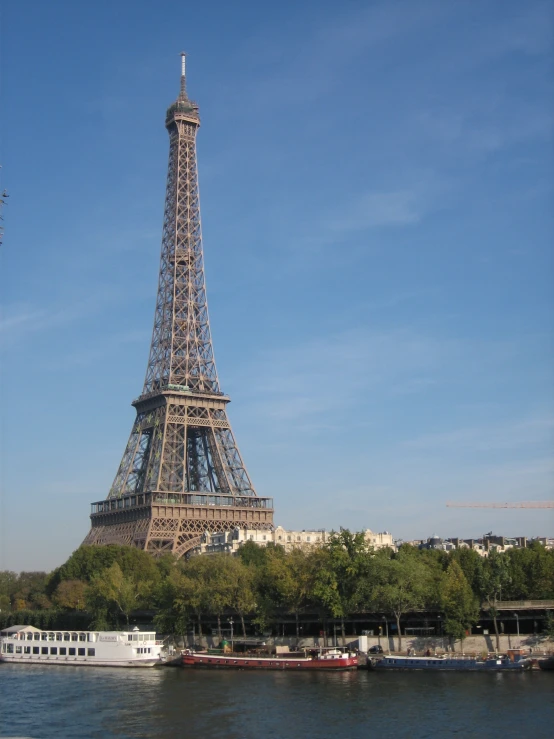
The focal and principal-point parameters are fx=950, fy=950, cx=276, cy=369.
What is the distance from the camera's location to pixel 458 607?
307 feet

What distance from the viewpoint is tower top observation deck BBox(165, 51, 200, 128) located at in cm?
17088

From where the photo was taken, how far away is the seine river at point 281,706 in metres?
57.8

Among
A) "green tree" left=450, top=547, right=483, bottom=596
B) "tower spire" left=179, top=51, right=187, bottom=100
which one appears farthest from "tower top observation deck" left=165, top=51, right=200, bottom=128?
"green tree" left=450, top=547, right=483, bottom=596

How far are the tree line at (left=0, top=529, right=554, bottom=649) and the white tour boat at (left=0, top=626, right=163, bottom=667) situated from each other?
281 inches

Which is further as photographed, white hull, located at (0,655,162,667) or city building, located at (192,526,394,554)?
city building, located at (192,526,394,554)

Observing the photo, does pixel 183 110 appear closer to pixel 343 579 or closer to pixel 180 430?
pixel 180 430

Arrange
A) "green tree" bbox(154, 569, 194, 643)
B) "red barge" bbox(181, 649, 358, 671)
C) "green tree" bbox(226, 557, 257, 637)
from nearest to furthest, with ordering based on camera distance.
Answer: "red barge" bbox(181, 649, 358, 671) < "green tree" bbox(226, 557, 257, 637) < "green tree" bbox(154, 569, 194, 643)

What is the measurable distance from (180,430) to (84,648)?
174ft

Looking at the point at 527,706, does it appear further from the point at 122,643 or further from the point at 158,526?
the point at 158,526

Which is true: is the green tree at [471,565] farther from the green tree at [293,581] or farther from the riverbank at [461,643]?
the green tree at [293,581]

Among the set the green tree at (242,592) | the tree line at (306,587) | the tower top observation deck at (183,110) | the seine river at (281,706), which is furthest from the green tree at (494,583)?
the tower top observation deck at (183,110)

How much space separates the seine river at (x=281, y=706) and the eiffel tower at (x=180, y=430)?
2251 inches

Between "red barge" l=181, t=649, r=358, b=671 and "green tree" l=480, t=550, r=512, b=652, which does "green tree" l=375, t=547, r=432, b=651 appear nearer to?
"green tree" l=480, t=550, r=512, b=652

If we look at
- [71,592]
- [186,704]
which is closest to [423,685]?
[186,704]
